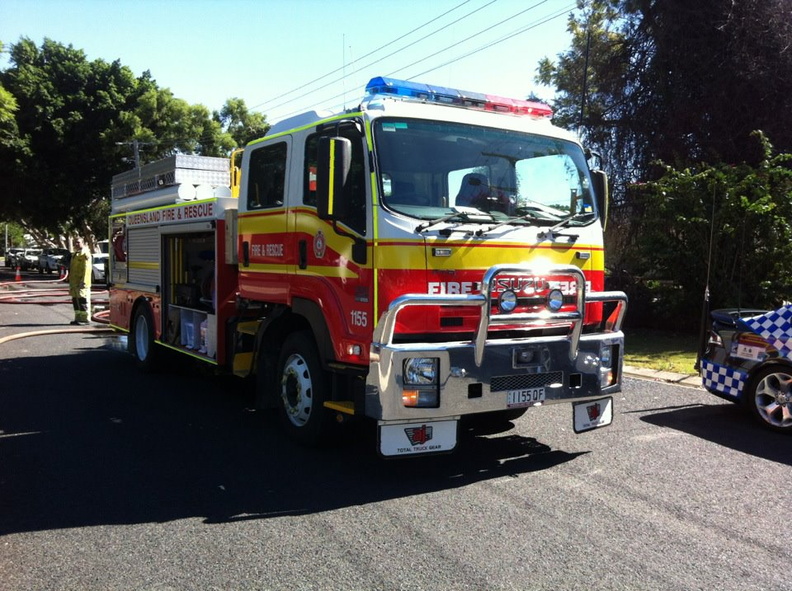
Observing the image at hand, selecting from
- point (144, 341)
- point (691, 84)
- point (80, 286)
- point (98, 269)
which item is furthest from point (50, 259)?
point (691, 84)

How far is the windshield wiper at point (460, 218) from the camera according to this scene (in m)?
4.93

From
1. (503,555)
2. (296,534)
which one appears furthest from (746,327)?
(296,534)

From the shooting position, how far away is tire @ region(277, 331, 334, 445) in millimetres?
5598

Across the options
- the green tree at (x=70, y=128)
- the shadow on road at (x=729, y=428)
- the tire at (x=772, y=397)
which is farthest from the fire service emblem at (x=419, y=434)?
the green tree at (x=70, y=128)

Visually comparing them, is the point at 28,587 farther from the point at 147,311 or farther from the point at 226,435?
the point at 147,311

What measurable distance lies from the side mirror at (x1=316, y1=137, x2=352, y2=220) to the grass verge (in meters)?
6.69

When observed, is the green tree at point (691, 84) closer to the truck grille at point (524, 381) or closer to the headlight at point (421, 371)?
the truck grille at point (524, 381)

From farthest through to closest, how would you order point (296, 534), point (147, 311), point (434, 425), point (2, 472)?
point (147, 311)
point (2, 472)
point (434, 425)
point (296, 534)

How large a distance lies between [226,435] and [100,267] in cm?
2883

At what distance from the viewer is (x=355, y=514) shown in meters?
4.49

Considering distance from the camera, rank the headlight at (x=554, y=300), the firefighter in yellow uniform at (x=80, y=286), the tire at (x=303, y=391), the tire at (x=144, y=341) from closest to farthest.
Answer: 1. the headlight at (x=554, y=300)
2. the tire at (x=303, y=391)
3. the tire at (x=144, y=341)
4. the firefighter in yellow uniform at (x=80, y=286)

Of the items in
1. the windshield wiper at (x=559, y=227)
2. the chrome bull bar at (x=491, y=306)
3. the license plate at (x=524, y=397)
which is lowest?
the license plate at (x=524, y=397)

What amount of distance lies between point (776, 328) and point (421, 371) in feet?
12.7

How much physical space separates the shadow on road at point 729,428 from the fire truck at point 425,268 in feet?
4.28
